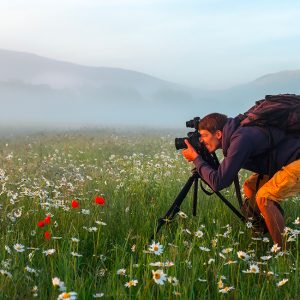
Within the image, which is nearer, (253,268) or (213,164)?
(253,268)

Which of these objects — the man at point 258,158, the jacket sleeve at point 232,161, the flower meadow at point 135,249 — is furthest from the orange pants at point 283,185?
the jacket sleeve at point 232,161

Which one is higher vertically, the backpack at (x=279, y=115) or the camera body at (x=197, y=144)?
the backpack at (x=279, y=115)

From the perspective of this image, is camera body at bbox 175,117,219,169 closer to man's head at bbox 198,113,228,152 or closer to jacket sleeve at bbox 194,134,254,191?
man's head at bbox 198,113,228,152

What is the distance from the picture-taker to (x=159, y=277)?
11.7 ft

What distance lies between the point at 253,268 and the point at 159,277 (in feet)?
3.09

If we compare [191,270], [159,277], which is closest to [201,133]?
[191,270]

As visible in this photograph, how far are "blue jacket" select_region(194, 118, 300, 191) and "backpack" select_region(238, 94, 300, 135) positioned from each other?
68 mm

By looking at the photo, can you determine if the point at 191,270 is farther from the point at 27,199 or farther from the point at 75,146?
the point at 75,146

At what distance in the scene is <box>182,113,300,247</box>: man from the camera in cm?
505

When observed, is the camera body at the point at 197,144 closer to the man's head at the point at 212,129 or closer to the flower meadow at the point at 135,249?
the man's head at the point at 212,129

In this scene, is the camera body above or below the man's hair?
below

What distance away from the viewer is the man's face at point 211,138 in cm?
530

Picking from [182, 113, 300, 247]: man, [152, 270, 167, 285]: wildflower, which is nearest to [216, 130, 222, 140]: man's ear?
[182, 113, 300, 247]: man

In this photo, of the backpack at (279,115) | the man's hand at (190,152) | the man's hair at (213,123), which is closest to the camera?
the backpack at (279,115)
